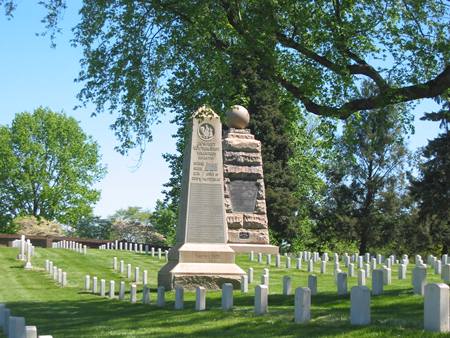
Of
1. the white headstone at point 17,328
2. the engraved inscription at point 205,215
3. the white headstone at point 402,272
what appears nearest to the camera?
the white headstone at point 17,328

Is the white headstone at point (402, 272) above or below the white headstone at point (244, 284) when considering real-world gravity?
above

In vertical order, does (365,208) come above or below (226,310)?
above

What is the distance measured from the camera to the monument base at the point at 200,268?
18.0m

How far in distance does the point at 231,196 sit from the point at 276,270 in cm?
569

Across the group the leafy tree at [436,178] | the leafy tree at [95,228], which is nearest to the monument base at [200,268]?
the leafy tree at [436,178]

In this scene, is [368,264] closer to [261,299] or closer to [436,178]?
[261,299]

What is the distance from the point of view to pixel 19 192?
63625 mm

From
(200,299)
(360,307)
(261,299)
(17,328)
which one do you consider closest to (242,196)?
(200,299)

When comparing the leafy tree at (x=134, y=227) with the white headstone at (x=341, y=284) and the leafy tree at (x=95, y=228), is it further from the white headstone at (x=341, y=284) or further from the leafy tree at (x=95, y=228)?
the white headstone at (x=341, y=284)

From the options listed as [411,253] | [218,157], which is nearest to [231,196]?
[218,157]

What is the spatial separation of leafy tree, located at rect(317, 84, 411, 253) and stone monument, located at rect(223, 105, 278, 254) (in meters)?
17.4

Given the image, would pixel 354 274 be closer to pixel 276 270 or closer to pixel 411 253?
pixel 276 270

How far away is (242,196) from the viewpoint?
30578 millimetres

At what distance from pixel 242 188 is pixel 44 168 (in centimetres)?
3703
